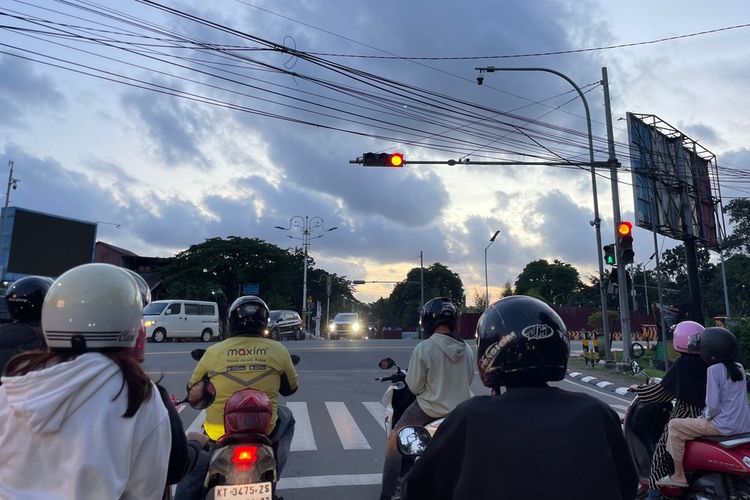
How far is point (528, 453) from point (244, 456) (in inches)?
81.3

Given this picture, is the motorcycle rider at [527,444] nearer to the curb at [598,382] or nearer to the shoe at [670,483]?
the shoe at [670,483]

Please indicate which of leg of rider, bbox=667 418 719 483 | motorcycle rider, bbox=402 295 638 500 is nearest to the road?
motorcycle rider, bbox=402 295 638 500

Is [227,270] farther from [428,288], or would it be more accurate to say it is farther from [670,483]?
[670,483]

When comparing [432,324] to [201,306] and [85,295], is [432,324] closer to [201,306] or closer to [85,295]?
[85,295]

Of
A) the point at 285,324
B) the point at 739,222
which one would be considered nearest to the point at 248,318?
the point at 285,324

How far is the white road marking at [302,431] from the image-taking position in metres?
7.35

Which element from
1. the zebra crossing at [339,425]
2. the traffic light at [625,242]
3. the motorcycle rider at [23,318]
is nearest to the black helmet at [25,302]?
the motorcycle rider at [23,318]

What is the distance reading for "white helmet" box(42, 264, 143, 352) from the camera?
1.87 meters

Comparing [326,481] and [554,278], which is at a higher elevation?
[554,278]

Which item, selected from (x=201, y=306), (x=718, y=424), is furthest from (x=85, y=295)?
(x=201, y=306)

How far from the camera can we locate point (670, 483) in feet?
14.3

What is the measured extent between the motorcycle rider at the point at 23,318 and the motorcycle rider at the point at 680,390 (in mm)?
4508

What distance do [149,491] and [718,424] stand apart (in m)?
3.99

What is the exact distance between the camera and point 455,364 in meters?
4.60
